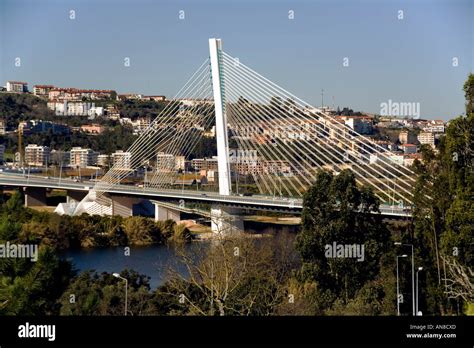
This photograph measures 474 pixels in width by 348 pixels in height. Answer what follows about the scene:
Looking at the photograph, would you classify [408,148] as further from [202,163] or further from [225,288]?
[225,288]

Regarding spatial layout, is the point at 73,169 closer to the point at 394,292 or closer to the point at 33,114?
the point at 33,114

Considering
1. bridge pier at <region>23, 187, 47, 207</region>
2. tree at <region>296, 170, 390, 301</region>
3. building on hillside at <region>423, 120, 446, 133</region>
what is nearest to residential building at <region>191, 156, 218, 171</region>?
bridge pier at <region>23, 187, 47, 207</region>

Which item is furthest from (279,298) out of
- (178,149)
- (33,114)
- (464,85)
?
(33,114)

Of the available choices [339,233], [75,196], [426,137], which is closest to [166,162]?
[75,196]

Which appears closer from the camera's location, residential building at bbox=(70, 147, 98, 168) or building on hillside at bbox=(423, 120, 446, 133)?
building on hillside at bbox=(423, 120, 446, 133)

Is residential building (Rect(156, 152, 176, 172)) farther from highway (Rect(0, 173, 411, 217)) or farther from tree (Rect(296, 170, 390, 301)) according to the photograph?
tree (Rect(296, 170, 390, 301))

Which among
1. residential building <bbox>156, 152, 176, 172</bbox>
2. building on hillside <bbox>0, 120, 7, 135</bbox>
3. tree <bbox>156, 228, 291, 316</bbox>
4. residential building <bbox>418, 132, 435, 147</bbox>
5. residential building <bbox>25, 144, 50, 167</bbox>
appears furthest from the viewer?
building on hillside <bbox>0, 120, 7, 135</bbox>

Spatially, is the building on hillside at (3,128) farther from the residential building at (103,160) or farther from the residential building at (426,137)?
the residential building at (426,137)
